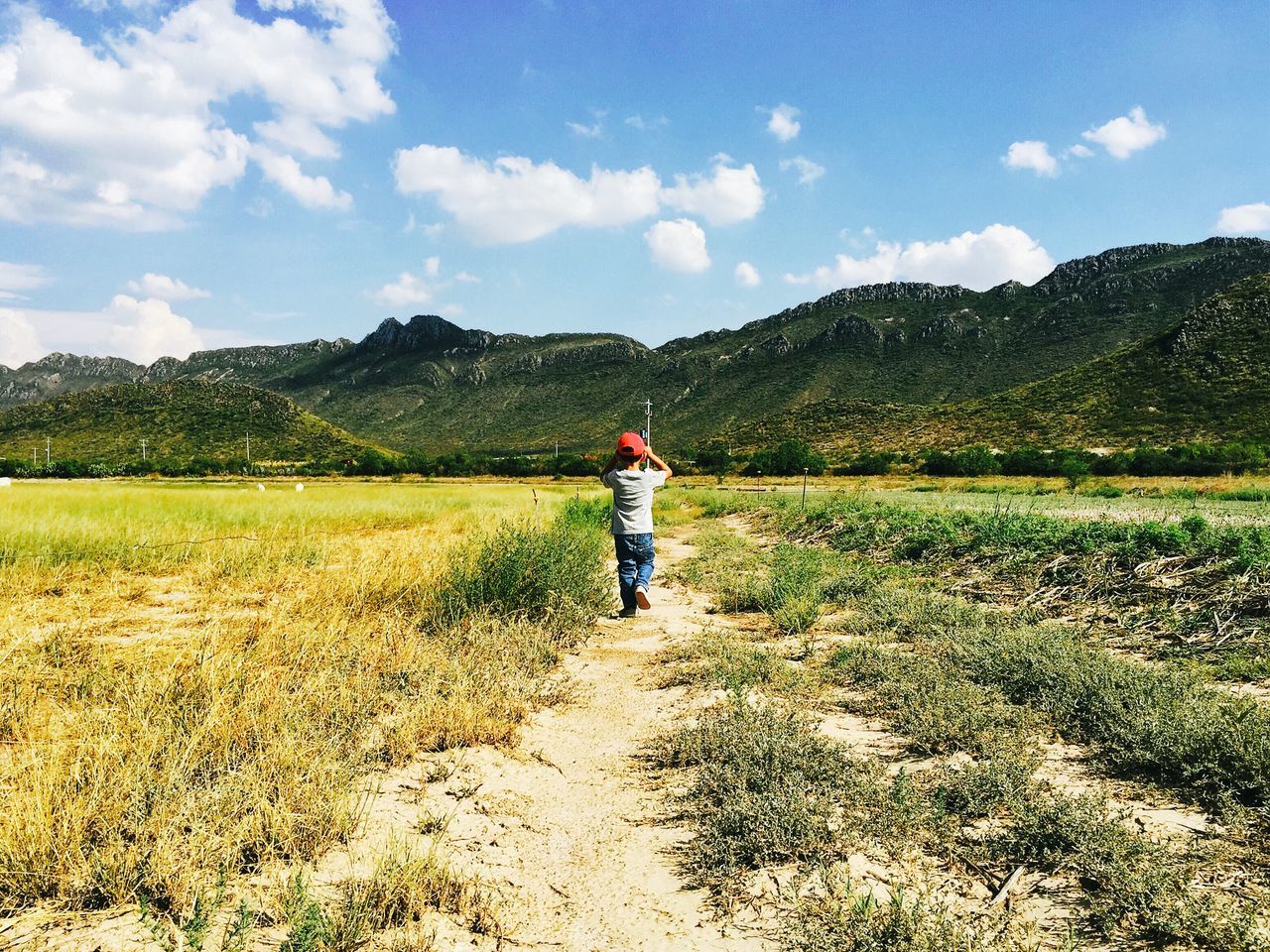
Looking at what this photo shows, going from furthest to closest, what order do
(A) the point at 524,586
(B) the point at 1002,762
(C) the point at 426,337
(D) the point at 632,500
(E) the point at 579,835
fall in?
(C) the point at 426,337 → (D) the point at 632,500 → (A) the point at 524,586 → (B) the point at 1002,762 → (E) the point at 579,835

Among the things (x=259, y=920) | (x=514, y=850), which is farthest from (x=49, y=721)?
(x=514, y=850)

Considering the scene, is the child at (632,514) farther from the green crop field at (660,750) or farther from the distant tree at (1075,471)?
the distant tree at (1075,471)

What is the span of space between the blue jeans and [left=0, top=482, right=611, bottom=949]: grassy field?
0.39 m


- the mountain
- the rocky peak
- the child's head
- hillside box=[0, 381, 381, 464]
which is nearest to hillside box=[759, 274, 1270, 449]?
the mountain

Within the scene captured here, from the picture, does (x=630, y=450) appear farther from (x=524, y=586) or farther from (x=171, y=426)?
(x=171, y=426)

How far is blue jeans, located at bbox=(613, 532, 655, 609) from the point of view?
7.95 m

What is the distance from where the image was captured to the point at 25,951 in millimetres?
2066

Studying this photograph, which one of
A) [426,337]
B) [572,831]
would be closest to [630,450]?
[572,831]

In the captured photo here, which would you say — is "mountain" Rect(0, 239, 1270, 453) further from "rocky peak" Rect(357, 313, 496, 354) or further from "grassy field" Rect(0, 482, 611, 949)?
"grassy field" Rect(0, 482, 611, 949)

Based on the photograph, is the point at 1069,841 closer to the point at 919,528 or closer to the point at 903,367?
the point at 919,528

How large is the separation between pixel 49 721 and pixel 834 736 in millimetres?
4528

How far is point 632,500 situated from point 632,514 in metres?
0.17

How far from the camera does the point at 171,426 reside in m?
96.2

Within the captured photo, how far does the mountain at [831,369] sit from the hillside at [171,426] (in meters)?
20.3
